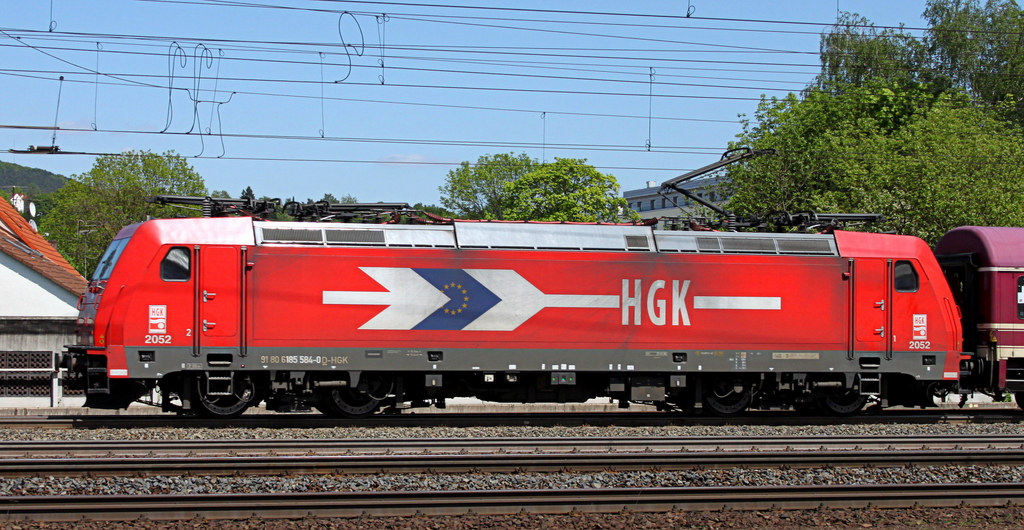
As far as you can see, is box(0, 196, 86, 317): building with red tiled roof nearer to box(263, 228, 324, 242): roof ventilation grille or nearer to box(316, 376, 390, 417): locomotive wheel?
box(263, 228, 324, 242): roof ventilation grille

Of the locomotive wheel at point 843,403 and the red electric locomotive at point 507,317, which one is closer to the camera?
the red electric locomotive at point 507,317

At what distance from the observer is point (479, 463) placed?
410 inches

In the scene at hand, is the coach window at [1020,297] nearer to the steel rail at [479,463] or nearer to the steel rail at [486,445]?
the steel rail at [486,445]

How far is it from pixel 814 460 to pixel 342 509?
6019mm

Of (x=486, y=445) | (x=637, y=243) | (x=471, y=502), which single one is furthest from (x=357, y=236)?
(x=471, y=502)

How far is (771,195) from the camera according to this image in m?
32.7

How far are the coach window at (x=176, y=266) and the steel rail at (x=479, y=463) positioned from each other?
4.26 metres

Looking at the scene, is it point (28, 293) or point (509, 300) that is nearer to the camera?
point (509, 300)

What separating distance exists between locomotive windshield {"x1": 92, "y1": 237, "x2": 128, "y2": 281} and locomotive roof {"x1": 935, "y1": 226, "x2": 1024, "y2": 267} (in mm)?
15616

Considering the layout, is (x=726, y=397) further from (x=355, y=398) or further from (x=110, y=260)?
(x=110, y=260)

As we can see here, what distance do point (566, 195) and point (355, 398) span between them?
45.0m

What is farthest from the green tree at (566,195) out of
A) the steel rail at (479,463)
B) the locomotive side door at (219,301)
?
the steel rail at (479,463)

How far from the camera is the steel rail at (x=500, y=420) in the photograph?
47.2 feet

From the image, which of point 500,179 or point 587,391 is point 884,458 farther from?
point 500,179
